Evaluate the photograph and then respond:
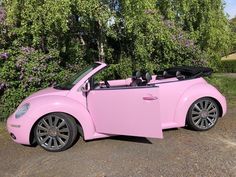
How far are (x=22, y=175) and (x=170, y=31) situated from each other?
21.0ft

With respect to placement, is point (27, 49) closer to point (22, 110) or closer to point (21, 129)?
point (22, 110)

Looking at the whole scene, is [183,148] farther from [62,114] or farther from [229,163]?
[62,114]

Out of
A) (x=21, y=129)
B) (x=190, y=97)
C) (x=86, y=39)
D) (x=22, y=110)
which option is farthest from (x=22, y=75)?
(x=190, y=97)

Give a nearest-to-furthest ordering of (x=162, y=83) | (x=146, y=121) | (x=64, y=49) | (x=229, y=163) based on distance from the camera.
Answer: (x=229, y=163)
(x=146, y=121)
(x=162, y=83)
(x=64, y=49)

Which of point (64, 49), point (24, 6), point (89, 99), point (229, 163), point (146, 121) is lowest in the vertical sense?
point (229, 163)

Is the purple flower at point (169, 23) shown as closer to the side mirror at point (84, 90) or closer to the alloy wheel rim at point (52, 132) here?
the side mirror at point (84, 90)

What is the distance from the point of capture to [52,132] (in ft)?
18.9

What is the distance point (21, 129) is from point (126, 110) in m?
1.61

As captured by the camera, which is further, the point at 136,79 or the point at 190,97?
the point at 136,79

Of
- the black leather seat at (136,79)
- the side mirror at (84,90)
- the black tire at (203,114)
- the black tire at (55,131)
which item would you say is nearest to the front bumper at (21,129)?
the black tire at (55,131)

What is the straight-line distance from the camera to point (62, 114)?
18.9 feet

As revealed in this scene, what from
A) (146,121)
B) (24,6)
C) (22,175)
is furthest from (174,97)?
(24,6)

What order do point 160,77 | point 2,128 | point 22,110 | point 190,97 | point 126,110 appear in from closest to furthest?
point 126,110 → point 22,110 → point 190,97 → point 160,77 → point 2,128

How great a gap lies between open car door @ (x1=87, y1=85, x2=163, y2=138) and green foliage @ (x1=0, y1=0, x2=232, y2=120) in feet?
9.48
